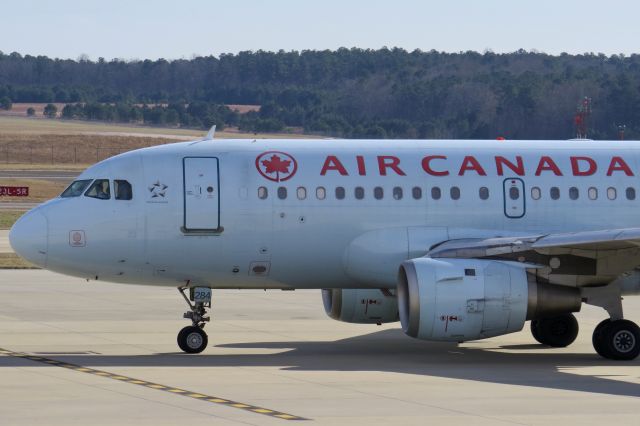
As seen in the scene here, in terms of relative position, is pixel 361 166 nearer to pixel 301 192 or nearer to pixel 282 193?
pixel 301 192

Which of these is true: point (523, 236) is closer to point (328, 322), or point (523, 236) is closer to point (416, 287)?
point (416, 287)

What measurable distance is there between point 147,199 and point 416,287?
5439 millimetres

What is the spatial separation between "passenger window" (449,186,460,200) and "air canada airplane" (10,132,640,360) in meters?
0.04

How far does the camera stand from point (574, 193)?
27141mm

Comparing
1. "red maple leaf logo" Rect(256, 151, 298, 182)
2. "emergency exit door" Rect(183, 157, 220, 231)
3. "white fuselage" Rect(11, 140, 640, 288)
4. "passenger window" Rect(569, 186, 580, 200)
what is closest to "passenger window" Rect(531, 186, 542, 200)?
"white fuselage" Rect(11, 140, 640, 288)

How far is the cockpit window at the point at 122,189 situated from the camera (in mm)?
25922

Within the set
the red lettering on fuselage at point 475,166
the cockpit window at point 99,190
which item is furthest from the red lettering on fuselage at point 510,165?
the cockpit window at point 99,190

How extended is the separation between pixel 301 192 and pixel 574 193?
17.9 ft

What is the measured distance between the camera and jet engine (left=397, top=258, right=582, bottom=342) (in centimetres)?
2425

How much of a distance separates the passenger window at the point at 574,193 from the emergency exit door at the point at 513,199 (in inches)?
39.5

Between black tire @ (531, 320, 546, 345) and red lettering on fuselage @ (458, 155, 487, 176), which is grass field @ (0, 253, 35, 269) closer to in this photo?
black tire @ (531, 320, 546, 345)

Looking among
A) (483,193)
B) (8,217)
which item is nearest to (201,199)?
(483,193)

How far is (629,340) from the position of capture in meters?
25.7

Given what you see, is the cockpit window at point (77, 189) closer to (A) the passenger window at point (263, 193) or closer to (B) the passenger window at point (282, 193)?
(A) the passenger window at point (263, 193)
